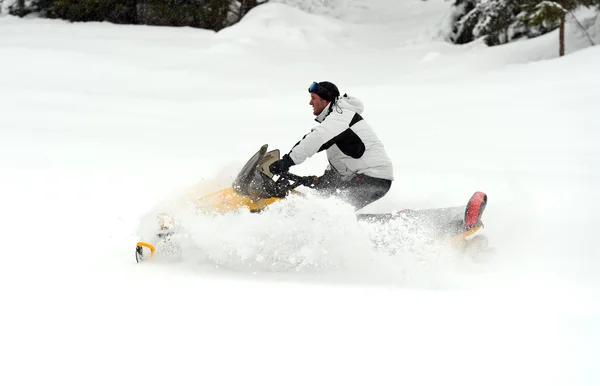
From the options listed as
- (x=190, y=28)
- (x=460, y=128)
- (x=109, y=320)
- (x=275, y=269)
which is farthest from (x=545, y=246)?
(x=190, y=28)

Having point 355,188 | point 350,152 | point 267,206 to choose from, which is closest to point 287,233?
point 267,206

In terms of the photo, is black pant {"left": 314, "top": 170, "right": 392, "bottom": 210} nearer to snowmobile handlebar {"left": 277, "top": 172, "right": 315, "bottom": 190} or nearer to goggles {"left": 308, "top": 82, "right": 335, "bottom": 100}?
snowmobile handlebar {"left": 277, "top": 172, "right": 315, "bottom": 190}

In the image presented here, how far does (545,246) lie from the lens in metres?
→ 7.20

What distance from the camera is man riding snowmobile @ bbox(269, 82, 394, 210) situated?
6473 mm

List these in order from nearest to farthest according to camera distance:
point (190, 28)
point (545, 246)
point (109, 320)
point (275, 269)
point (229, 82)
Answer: point (109, 320)
point (275, 269)
point (545, 246)
point (229, 82)
point (190, 28)

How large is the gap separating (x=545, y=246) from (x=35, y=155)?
307 inches

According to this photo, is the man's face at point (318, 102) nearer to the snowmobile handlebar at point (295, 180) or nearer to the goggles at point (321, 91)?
the goggles at point (321, 91)

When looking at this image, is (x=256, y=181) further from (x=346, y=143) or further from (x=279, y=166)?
(x=346, y=143)

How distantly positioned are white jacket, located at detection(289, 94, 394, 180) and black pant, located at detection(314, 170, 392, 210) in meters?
0.07

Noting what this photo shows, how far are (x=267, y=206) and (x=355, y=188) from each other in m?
0.90

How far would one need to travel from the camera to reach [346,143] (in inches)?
257

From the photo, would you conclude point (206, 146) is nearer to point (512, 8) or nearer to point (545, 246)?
point (545, 246)

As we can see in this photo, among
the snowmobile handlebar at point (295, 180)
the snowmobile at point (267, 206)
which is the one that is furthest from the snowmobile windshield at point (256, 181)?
the snowmobile handlebar at point (295, 180)

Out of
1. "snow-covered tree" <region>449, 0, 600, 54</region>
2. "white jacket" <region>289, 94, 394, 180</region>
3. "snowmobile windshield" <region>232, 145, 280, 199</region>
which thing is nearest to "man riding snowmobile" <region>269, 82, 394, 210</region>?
"white jacket" <region>289, 94, 394, 180</region>
